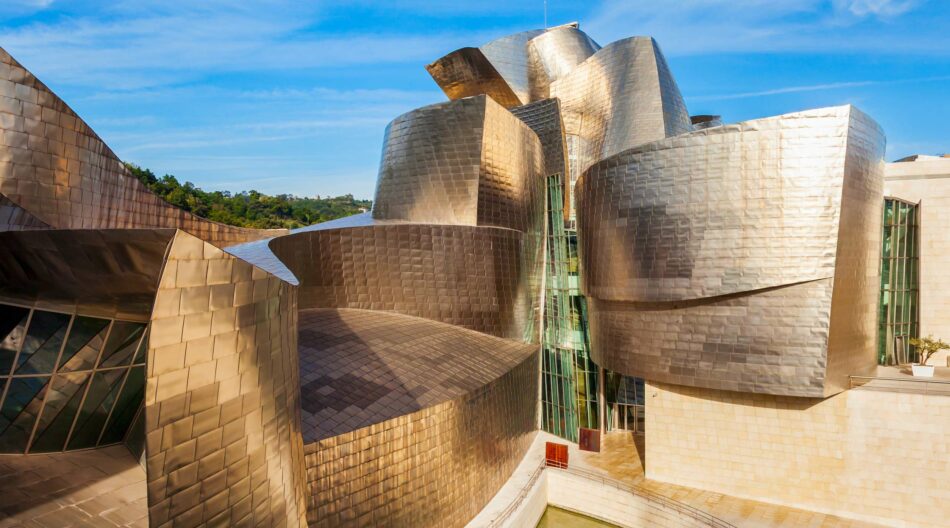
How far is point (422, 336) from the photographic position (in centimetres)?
1609

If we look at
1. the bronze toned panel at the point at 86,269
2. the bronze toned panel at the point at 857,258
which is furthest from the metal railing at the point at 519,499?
the bronze toned panel at the point at 86,269

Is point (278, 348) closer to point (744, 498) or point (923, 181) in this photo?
point (744, 498)

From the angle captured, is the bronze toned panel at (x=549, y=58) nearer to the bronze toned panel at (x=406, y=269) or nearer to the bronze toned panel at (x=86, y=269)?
the bronze toned panel at (x=406, y=269)

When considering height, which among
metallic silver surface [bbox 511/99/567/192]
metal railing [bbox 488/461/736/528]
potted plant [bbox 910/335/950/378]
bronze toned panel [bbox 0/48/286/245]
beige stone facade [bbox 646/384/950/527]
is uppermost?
metallic silver surface [bbox 511/99/567/192]

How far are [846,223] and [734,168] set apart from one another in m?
3.02

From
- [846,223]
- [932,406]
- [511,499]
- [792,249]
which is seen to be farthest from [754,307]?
[511,499]

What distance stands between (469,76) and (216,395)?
21105 mm

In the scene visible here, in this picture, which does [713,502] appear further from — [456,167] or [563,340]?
[456,167]

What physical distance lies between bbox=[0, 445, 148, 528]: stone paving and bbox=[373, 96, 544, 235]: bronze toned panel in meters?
12.8

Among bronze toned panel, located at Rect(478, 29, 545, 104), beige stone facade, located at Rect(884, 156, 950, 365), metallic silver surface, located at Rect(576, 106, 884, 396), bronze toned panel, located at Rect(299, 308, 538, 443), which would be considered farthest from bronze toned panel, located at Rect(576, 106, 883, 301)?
bronze toned panel, located at Rect(478, 29, 545, 104)

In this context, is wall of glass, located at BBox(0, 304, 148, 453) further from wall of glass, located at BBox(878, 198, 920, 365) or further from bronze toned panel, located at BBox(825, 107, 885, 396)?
wall of glass, located at BBox(878, 198, 920, 365)

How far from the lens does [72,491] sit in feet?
21.8

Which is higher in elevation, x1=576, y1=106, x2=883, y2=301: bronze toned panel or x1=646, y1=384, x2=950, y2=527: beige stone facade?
x1=576, y1=106, x2=883, y2=301: bronze toned panel

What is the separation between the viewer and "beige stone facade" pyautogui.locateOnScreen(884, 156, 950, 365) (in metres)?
19.7
